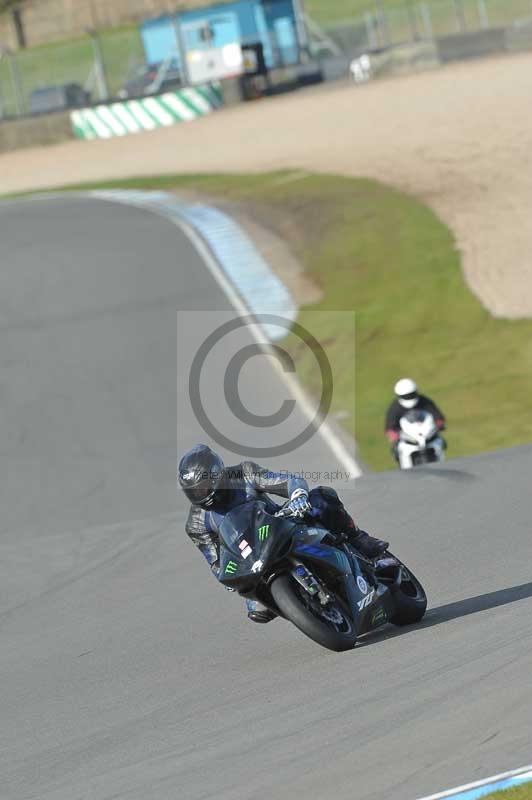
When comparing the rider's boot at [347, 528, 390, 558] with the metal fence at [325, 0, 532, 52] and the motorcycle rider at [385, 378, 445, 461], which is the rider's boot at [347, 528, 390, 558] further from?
the metal fence at [325, 0, 532, 52]

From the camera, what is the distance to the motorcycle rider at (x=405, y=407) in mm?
14664

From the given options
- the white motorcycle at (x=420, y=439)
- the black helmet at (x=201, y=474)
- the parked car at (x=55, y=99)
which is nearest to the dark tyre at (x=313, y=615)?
the black helmet at (x=201, y=474)

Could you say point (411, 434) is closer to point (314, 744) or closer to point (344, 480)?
point (344, 480)

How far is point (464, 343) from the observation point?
20344mm

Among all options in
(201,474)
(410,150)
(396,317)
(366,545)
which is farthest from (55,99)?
(201,474)

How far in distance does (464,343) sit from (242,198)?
12.1 metres

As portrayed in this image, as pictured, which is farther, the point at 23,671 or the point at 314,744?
the point at 23,671

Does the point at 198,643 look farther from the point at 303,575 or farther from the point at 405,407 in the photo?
the point at 405,407

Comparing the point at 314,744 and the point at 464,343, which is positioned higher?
the point at 314,744

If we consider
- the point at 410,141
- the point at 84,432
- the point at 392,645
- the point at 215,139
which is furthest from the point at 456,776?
the point at 215,139

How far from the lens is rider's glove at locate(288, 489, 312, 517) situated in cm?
712

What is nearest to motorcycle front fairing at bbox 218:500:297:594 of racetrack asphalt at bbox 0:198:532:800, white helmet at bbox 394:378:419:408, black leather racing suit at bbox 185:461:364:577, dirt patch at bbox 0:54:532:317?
black leather racing suit at bbox 185:461:364:577

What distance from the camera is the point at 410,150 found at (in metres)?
32.3

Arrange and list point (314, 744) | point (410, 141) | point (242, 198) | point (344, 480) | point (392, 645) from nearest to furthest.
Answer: point (314, 744) → point (392, 645) → point (344, 480) → point (242, 198) → point (410, 141)
